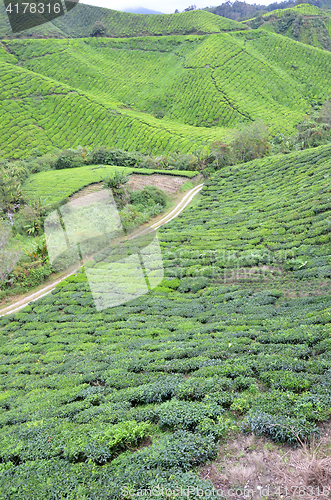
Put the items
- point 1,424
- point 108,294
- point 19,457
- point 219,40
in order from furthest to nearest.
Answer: point 219,40 → point 108,294 → point 1,424 → point 19,457

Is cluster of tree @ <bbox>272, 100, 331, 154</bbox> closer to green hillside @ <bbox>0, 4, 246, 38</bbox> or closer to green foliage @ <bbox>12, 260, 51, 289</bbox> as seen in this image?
green foliage @ <bbox>12, 260, 51, 289</bbox>

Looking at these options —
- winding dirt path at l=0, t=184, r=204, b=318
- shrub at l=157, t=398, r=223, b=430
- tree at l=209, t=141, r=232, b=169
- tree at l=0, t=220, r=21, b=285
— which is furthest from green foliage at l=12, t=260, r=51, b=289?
tree at l=209, t=141, r=232, b=169

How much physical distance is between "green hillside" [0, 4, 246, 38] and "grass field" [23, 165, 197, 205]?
96.3 m

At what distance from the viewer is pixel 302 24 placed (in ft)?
408

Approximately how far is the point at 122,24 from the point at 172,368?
166503 mm

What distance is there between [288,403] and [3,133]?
8690 cm

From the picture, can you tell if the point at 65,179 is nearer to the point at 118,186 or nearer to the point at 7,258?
the point at 118,186

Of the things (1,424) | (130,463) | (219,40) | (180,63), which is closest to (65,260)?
(1,424)

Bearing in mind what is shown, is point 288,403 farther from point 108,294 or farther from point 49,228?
point 49,228

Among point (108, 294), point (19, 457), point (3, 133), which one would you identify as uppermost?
point (3, 133)

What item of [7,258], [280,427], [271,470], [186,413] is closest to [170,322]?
[186,413]

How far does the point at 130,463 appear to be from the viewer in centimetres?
781

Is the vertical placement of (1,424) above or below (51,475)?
below

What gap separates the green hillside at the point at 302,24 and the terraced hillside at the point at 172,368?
130m
